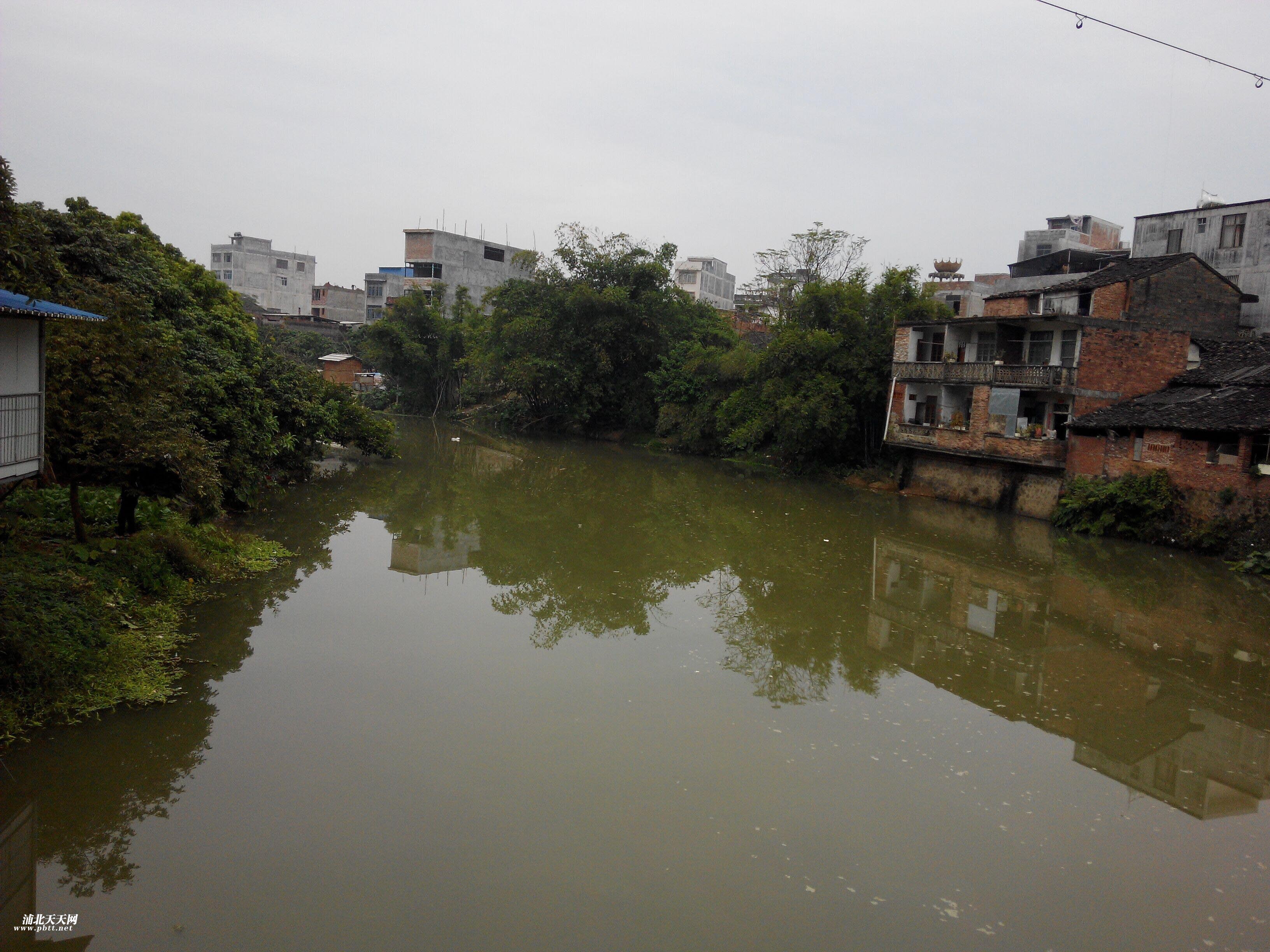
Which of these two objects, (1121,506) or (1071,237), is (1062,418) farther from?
(1071,237)

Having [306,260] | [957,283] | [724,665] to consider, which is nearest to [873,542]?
[724,665]

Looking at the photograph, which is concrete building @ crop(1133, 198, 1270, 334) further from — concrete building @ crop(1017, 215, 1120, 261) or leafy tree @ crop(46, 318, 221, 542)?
leafy tree @ crop(46, 318, 221, 542)

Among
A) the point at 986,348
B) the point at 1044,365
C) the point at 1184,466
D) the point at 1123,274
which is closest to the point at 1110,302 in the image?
the point at 1123,274

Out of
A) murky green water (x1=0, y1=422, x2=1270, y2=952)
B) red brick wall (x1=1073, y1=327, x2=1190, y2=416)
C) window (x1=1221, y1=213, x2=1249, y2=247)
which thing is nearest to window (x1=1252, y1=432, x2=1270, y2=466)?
murky green water (x1=0, y1=422, x2=1270, y2=952)

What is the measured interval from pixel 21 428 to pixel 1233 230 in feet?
103

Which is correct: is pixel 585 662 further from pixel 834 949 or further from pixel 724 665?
pixel 834 949

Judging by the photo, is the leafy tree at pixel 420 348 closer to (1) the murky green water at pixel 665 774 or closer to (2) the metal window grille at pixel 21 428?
(1) the murky green water at pixel 665 774

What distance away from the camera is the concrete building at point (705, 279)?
222 feet

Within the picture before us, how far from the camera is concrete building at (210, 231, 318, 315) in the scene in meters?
65.7

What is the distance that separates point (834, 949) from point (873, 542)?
44.4 ft

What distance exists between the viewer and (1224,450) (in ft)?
58.4

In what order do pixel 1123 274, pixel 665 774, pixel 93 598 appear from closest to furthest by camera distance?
1. pixel 665 774
2. pixel 93 598
3. pixel 1123 274

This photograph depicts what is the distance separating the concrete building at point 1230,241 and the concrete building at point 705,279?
127ft

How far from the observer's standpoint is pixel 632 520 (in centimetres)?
1944
